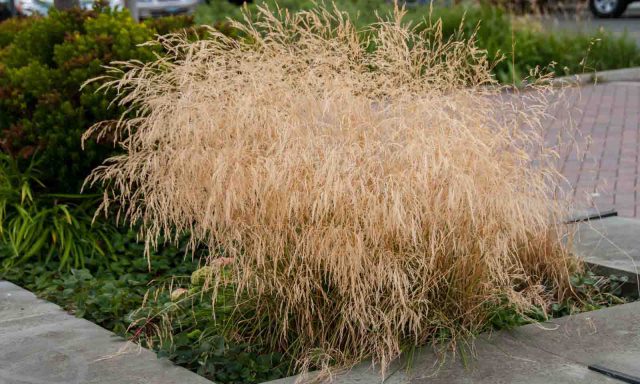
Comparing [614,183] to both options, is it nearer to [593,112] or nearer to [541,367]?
[593,112]

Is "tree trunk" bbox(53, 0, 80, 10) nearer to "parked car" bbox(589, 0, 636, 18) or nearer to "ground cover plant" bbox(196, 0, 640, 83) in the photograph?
"ground cover plant" bbox(196, 0, 640, 83)

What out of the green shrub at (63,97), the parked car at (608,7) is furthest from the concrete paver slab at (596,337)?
the parked car at (608,7)

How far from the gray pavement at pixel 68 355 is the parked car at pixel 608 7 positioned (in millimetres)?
19197

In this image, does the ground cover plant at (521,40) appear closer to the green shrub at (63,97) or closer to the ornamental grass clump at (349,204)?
the green shrub at (63,97)

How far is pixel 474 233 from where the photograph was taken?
150 inches

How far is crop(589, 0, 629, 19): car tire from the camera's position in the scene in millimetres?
21513

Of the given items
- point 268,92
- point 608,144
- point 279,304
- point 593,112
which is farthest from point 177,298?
point 593,112

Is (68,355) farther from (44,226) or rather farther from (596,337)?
(596,337)

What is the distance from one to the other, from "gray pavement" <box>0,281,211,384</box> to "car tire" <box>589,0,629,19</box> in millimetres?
19202

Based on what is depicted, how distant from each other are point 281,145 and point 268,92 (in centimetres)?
40

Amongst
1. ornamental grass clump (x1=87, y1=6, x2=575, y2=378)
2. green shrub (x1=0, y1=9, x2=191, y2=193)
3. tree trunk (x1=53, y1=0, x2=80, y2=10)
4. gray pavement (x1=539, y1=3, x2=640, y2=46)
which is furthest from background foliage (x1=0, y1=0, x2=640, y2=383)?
gray pavement (x1=539, y1=3, x2=640, y2=46)

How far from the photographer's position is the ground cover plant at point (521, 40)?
12617mm

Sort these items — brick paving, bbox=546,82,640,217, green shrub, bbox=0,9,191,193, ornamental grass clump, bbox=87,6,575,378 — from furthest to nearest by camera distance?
brick paving, bbox=546,82,640,217
green shrub, bbox=0,9,191,193
ornamental grass clump, bbox=87,6,575,378

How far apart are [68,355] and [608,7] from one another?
19.8 m
